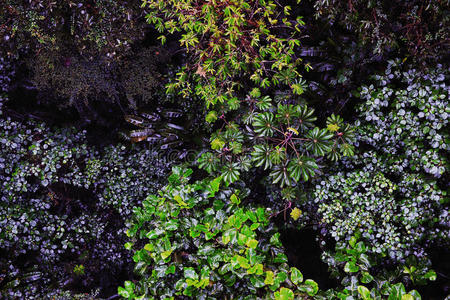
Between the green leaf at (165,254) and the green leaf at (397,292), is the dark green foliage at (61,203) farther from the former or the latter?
the green leaf at (397,292)

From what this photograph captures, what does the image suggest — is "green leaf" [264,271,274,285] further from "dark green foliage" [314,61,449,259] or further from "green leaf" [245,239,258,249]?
"dark green foliage" [314,61,449,259]

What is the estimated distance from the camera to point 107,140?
11.2ft

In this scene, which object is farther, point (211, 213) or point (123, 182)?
point (123, 182)

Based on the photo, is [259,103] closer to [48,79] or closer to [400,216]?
[400,216]

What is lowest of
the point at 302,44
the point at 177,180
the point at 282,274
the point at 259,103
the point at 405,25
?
the point at 282,274

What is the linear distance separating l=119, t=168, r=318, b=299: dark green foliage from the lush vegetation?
0.02 meters

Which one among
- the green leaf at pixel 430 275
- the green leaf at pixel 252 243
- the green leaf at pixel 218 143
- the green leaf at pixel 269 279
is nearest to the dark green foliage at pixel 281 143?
the green leaf at pixel 218 143

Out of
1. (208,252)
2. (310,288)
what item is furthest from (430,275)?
(208,252)

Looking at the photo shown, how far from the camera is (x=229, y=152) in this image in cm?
261

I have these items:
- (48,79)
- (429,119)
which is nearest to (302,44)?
(429,119)

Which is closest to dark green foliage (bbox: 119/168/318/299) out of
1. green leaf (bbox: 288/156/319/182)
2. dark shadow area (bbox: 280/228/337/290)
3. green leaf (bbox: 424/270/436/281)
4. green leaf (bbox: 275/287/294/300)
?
green leaf (bbox: 275/287/294/300)

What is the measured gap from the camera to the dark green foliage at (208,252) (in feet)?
6.86

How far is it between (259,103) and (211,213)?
1013 mm

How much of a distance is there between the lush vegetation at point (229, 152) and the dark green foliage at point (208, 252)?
0.05 feet
